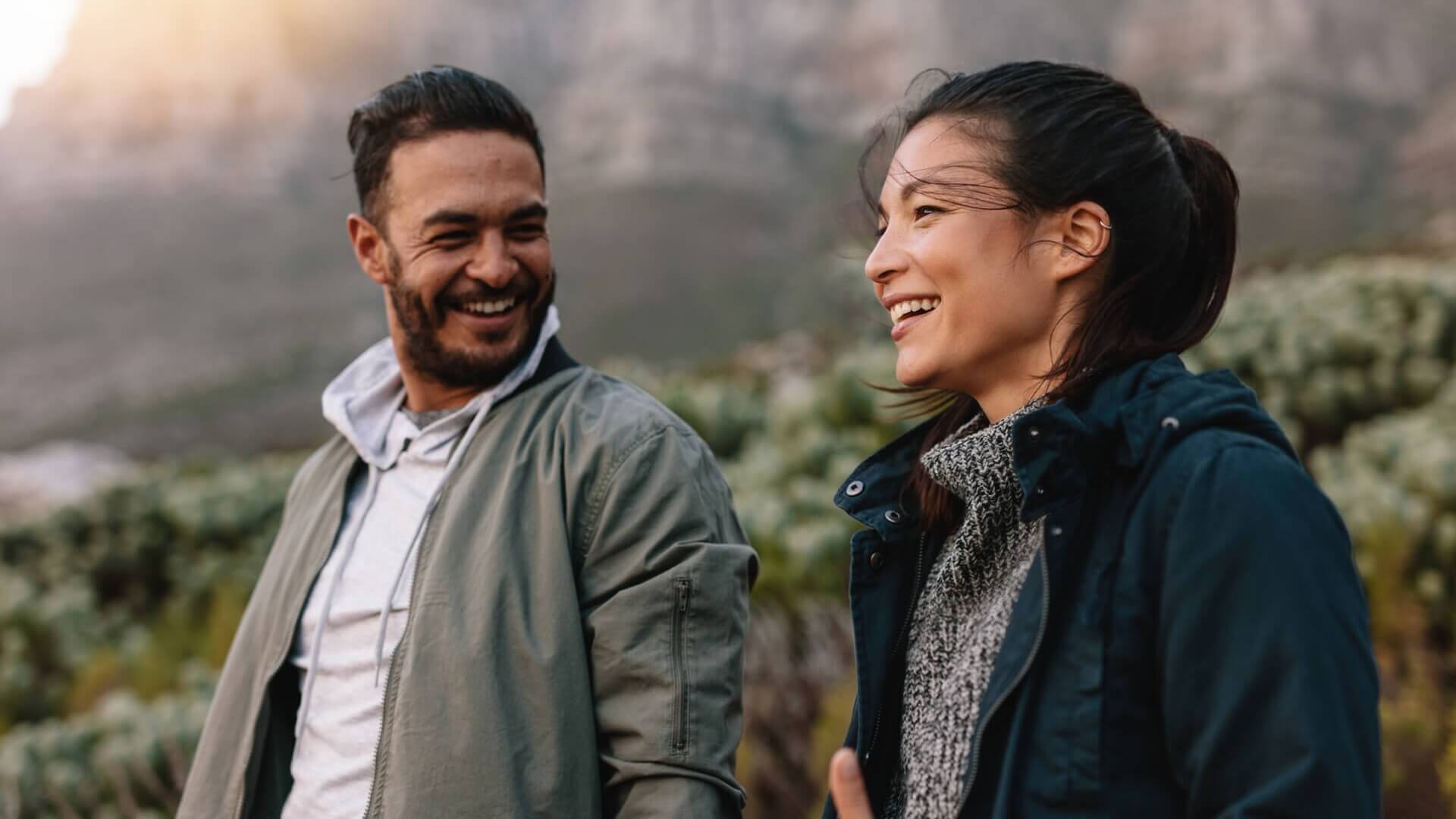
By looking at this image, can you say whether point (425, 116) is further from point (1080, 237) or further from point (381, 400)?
point (1080, 237)

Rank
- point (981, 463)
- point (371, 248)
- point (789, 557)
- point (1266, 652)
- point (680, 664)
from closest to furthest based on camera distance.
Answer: point (1266, 652) < point (981, 463) < point (680, 664) < point (371, 248) < point (789, 557)

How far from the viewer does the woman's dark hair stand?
4.99ft

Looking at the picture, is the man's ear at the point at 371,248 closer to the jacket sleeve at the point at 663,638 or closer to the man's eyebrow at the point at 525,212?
the man's eyebrow at the point at 525,212

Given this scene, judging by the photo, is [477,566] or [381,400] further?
[381,400]

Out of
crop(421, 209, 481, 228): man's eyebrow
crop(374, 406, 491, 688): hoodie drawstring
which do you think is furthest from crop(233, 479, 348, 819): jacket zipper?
crop(421, 209, 481, 228): man's eyebrow

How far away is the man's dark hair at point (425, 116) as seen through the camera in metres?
2.27

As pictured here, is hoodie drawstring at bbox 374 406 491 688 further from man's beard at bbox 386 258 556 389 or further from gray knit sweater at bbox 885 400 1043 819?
gray knit sweater at bbox 885 400 1043 819

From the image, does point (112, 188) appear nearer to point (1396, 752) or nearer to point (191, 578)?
point (191, 578)

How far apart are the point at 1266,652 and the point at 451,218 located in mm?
1604

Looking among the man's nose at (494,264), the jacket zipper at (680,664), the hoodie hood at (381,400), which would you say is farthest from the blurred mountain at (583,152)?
the jacket zipper at (680,664)

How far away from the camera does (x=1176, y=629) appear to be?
4.00 feet

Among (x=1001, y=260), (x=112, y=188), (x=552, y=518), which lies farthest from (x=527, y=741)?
(x=112, y=188)

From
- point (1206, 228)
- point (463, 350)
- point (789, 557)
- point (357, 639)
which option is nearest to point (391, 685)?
point (357, 639)

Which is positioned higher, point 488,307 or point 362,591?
point 488,307
